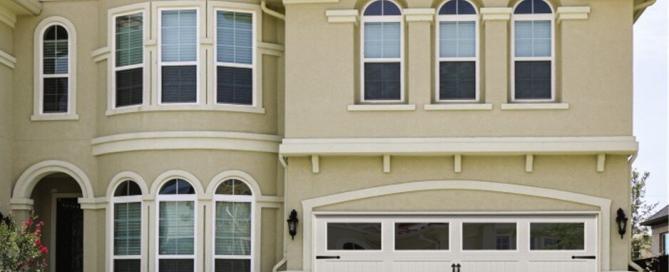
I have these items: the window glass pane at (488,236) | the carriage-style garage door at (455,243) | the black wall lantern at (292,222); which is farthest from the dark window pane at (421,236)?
the black wall lantern at (292,222)

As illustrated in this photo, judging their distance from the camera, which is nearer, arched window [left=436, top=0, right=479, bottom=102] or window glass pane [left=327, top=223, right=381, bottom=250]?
window glass pane [left=327, top=223, right=381, bottom=250]

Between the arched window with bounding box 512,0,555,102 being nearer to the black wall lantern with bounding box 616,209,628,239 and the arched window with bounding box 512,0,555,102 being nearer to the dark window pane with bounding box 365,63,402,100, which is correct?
the dark window pane with bounding box 365,63,402,100

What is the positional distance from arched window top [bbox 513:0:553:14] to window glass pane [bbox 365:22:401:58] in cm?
210

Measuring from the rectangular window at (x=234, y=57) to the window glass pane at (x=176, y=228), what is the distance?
6.59 feet

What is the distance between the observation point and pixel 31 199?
2011cm

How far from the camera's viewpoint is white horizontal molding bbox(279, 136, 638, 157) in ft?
58.0

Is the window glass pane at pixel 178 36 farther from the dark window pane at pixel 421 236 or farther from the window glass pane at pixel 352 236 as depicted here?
the dark window pane at pixel 421 236

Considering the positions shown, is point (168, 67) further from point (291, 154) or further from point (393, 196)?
point (393, 196)

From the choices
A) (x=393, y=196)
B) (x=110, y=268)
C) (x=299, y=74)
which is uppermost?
(x=299, y=74)

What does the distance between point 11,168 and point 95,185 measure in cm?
165

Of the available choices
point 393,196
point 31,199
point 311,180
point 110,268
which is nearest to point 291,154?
point 311,180

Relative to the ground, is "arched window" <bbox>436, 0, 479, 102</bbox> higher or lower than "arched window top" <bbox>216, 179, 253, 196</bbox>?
higher

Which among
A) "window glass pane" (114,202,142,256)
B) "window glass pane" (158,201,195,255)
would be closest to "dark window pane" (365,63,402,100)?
"window glass pane" (158,201,195,255)

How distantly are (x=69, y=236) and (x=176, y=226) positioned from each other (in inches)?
157
